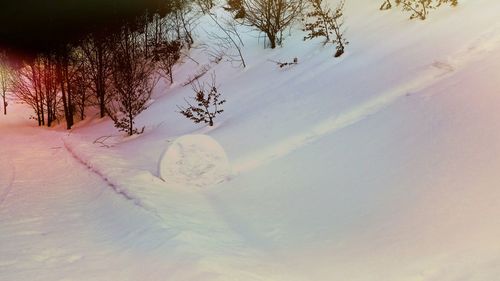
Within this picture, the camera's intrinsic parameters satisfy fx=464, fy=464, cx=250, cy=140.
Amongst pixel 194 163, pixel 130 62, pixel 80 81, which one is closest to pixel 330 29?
pixel 194 163

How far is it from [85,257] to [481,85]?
5.95 m

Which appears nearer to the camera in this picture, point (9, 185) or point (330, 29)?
point (9, 185)

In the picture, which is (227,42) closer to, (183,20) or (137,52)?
(183,20)

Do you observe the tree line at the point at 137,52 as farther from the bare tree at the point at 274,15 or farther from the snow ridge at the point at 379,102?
the snow ridge at the point at 379,102

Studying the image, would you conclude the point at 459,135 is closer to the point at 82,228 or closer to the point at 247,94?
the point at 82,228

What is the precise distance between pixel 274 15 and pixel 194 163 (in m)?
10.3

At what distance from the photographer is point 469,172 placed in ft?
16.9

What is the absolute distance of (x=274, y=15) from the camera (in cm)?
1689

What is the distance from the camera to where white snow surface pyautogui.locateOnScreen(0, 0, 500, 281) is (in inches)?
178

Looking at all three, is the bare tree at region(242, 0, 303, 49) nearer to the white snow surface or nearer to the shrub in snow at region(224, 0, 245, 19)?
the shrub in snow at region(224, 0, 245, 19)

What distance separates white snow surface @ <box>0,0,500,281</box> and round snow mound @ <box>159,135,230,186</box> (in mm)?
24

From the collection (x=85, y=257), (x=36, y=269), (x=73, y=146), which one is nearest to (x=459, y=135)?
(x=85, y=257)

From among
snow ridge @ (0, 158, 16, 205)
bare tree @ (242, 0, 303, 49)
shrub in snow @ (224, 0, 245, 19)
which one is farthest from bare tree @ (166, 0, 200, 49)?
snow ridge @ (0, 158, 16, 205)

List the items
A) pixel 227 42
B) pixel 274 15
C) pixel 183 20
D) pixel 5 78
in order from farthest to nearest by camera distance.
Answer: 1. pixel 5 78
2. pixel 183 20
3. pixel 227 42
4. pixel 274 15
